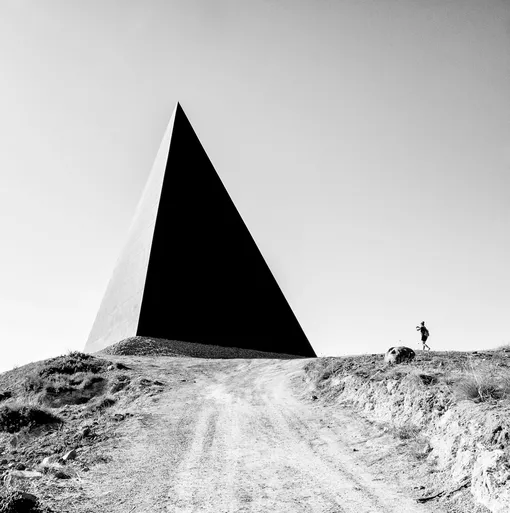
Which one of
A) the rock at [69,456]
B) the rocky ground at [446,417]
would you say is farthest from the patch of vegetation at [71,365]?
the rocky ground at [446,417]

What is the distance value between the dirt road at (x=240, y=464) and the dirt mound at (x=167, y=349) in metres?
9.33

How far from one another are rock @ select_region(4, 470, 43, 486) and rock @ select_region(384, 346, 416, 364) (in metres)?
7.67

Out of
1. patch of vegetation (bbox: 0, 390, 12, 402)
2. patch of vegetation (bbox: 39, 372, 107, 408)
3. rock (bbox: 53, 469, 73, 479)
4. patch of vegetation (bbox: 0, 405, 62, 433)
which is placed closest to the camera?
rock (bbox: 53, 469, 73, 479)

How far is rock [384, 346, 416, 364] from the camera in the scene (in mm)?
9977

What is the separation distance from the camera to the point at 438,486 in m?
5.09

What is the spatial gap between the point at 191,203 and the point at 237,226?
3.69 metres

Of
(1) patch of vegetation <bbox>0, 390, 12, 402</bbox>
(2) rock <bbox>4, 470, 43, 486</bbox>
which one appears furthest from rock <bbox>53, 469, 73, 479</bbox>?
(1) patch of vegetation <bbox>0, 390, 12, 402</bbox>

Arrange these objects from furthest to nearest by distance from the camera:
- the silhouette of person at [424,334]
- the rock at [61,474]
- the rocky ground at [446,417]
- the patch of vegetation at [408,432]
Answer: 1. the silhouette of person at [424,334]
2. the patch of vegetation at [408,432]
3. the rock at [61,474]
4. the rocky ground at [446,417]

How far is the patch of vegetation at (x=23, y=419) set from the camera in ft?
30.7

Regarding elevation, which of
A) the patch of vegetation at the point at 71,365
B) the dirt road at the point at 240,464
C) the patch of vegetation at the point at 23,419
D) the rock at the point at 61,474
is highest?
the patch of vegetation at the point at 71,365

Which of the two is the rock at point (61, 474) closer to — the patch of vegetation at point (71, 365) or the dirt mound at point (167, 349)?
the patch of vegetation at point (71, 365)

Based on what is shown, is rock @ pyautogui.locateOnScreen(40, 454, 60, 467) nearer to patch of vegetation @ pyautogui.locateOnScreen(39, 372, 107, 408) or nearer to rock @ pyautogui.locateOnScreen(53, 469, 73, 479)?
rock @ pyautogui.locateOnScreen(53, 469, 73, 479)

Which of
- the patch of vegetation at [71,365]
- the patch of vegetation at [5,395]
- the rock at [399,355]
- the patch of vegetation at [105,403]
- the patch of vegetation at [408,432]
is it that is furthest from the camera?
the patch of vegetation at [71,365]

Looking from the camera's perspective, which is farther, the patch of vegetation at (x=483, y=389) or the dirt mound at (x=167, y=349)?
the dirt mound at (x=167, y=349)
